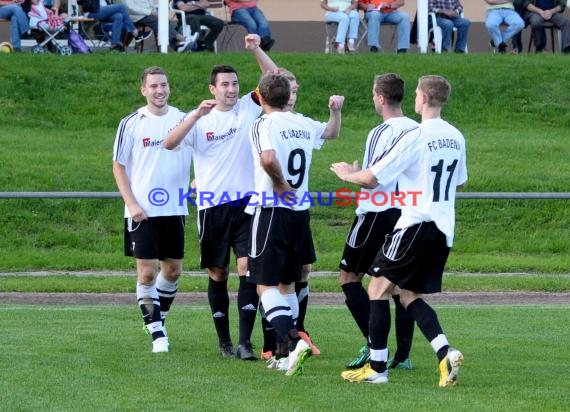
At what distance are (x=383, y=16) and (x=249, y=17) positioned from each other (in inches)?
99.0

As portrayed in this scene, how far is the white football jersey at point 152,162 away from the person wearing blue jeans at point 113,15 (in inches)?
510

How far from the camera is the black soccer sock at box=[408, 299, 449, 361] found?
8.23m

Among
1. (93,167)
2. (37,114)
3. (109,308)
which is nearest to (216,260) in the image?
(109,308)

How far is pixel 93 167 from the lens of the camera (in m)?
19.2

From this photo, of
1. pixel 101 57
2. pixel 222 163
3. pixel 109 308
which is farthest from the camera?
pixel 101 57

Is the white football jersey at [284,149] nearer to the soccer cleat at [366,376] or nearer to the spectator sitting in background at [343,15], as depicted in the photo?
the soccer cleat at [366,376]

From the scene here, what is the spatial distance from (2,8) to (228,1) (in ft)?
13.4

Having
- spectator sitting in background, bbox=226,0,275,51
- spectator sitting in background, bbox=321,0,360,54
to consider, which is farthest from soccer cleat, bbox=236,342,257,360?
spectator sitting in background, bbox=321,0,360,54

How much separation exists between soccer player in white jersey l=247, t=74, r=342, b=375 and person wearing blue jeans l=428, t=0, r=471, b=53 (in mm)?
15333

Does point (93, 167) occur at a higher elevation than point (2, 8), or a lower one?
lower

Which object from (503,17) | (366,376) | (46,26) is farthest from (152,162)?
(503,17)

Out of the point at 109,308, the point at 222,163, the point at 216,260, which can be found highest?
the point at 222,163

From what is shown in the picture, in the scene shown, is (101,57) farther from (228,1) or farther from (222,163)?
(222,163)

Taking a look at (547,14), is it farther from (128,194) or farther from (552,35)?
(128,194)
